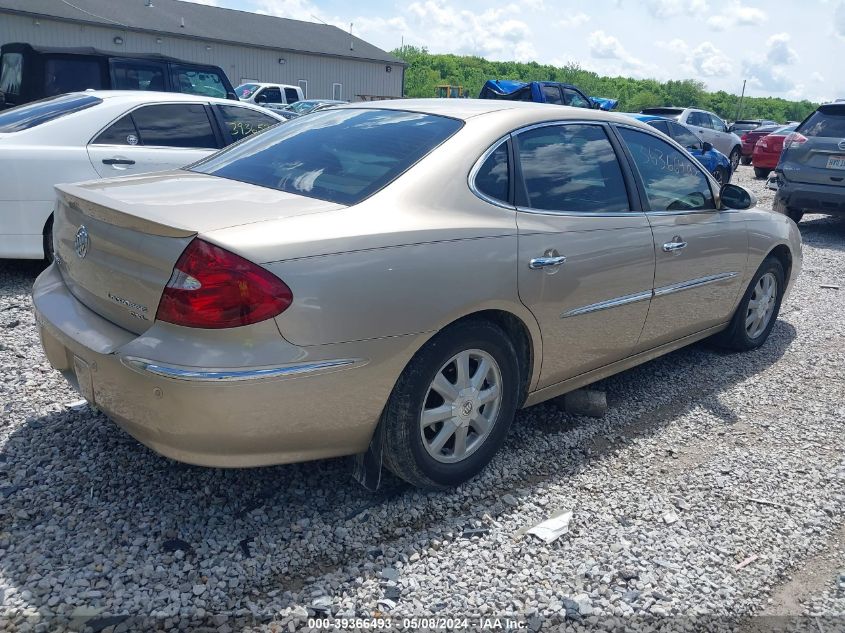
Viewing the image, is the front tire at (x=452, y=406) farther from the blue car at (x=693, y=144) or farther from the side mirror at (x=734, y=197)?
the blue car at (x=693, y=144)

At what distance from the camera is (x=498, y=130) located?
3271mm

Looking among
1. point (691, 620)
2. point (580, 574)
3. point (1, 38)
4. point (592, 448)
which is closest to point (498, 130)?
point (592, 448)

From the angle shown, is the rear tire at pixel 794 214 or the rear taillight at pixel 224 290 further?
the rear tire at pixel 794 214

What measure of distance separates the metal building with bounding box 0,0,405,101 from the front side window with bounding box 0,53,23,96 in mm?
17127

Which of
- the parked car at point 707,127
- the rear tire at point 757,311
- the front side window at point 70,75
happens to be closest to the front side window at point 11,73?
the front side window at point 70,75

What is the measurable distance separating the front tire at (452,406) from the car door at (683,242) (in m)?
1.22

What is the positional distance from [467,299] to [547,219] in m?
0.69

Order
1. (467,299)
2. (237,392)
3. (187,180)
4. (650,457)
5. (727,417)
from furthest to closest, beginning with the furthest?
(727,417)
(650,457)
(187,180)
(467,299)
(237,392)

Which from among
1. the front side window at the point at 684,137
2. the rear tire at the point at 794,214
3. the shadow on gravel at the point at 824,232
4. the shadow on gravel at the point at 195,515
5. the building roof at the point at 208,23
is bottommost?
the shadow on gravel at the point at 195,515

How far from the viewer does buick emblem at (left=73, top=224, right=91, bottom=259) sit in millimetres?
2855

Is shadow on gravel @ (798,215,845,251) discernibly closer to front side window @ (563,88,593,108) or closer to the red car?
the red car

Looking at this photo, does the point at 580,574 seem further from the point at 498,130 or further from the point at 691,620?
the point at 498,130

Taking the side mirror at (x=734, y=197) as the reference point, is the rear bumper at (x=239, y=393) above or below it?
below

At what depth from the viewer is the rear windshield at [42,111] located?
562cm
